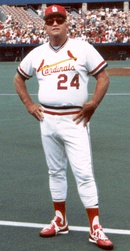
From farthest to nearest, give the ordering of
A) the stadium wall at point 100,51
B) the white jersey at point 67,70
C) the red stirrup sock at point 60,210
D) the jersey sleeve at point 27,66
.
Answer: the stadium wall at point 100,51 < the red stirrup sock at point 60,210 < the jersey sleeve at point 27,66 < the white jersey at point 67,70

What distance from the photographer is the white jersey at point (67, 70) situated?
4953 mm

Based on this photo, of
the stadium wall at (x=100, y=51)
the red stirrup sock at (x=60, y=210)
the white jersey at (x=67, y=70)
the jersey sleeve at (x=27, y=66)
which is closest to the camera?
the white jersey at (x=67, y=70)

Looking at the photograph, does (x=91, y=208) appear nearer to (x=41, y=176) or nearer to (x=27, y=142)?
(x=41, y=176)

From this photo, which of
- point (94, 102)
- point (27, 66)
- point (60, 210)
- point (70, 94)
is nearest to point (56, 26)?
point (27, 66)

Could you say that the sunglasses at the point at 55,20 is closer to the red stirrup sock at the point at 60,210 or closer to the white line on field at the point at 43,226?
the red stirrup sock at the point at 60,210

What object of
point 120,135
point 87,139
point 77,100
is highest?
point 77,100

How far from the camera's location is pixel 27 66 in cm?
523

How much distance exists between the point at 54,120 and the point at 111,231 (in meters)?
1.20

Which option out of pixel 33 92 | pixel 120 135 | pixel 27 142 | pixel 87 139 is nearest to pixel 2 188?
pixel 87 139

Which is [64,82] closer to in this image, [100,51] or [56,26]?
[56,26]

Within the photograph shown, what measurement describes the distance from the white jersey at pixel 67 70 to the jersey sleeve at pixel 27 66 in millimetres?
99

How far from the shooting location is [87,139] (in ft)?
16.8

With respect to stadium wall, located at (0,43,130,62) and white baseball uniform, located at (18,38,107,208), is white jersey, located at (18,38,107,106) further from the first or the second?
stadium wall, located at (0,43,130,62)

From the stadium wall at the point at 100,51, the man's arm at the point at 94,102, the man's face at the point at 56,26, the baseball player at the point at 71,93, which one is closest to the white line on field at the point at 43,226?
the baseball player at the point at 71,93
